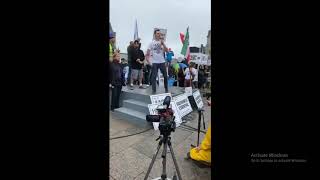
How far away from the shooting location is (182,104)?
5.53 metres

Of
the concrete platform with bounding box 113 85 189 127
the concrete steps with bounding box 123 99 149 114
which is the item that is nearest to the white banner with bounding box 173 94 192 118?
the concrete platform with bounding box 113 85 189 127

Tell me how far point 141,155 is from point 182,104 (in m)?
2.70

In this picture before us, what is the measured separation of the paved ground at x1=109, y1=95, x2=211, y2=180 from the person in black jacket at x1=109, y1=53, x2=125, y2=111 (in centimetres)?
96

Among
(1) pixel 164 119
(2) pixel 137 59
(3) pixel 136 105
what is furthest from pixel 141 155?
(2) pixel 137 59

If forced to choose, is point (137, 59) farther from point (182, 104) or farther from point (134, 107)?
point (182, 104)

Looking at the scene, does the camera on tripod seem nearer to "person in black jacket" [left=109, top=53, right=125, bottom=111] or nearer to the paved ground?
the paved ground

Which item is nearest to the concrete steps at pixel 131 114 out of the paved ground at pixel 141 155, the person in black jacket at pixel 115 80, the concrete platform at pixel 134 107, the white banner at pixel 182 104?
the concrete platform at pixel 134 107

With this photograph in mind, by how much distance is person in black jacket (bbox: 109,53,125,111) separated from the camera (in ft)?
16.9

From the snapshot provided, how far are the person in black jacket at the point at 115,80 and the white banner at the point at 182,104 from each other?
155 cm
